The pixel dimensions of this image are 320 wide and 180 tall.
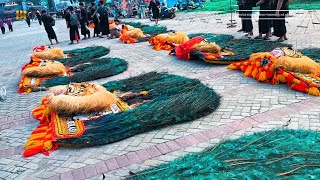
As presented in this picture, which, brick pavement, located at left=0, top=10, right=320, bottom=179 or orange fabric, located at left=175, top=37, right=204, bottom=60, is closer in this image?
brick pavement, located at left=0, top=10, right=320, bottom=179

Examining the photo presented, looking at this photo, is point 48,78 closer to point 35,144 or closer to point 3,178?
point 35,144

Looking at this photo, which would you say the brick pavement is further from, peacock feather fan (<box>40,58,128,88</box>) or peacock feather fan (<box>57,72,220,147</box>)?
peacock feather fan (<box>40,58,128,88</box>)

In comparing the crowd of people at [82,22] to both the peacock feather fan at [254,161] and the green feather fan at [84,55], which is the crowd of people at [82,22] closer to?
the green feather fan at [84,55]

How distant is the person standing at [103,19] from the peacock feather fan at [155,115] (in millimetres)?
8878

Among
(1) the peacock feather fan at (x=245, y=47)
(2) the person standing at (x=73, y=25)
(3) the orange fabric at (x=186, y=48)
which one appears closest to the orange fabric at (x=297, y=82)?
(1) the peacock feather fan at (x=245, y=47)

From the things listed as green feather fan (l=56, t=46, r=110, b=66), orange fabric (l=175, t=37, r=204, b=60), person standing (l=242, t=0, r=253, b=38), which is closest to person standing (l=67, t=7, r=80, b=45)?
green feather fan (l=56, t=46, r=110, b=66)

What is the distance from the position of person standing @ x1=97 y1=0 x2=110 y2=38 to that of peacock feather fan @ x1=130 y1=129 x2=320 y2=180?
438 inches

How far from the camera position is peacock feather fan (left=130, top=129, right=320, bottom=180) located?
2500 millimetres

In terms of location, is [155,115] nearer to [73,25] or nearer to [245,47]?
[245,47]

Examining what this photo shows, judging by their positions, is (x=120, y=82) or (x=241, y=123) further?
(x=120, y=82)

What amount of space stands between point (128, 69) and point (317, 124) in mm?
4755

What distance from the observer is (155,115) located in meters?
4.28

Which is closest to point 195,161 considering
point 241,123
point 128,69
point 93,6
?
point 241,123

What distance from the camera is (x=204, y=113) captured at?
4.38 metres
